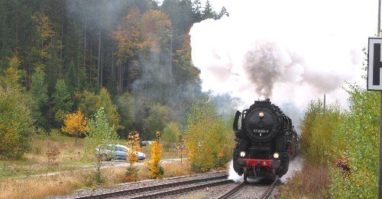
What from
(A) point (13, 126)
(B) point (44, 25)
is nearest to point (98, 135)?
(A) point (13, 126)

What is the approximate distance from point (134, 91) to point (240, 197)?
70.0m

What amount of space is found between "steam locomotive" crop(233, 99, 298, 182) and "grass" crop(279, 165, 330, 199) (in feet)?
3.80

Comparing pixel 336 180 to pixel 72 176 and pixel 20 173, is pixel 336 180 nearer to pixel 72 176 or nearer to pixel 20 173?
pixel 72 176

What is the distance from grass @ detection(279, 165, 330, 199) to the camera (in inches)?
669

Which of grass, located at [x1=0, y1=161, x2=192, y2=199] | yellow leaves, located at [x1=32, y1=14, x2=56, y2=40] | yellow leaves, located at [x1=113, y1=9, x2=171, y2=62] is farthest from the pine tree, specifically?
grass, located at [x1=0, y1=161, x2=192, y2=199]

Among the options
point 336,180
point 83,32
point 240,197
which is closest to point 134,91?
point 83,32

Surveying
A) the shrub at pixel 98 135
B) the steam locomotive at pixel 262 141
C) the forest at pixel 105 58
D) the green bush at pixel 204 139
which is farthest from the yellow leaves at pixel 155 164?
the forest at pixel 105 58

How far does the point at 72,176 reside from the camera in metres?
24.3

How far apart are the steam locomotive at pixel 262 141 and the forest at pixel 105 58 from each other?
46343 mm

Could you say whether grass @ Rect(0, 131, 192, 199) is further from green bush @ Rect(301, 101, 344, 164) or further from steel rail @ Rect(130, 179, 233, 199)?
green bush @ Rect(301, 101, 344, 164)

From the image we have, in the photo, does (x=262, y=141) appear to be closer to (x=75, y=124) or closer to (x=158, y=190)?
(x=158, y=190)

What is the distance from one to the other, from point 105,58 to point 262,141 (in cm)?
7295

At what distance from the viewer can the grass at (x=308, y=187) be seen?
17000 mm

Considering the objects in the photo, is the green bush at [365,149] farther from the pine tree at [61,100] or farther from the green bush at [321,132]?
the pine tree at [61,100]
